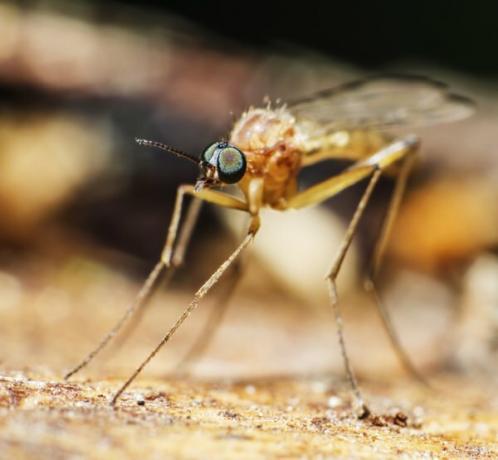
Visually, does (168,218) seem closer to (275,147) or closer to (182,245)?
(182,245)

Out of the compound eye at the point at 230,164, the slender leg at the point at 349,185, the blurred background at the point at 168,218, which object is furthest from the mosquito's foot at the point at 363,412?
the blurred background at the point at 168,218

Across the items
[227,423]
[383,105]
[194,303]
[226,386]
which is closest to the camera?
[227,423]

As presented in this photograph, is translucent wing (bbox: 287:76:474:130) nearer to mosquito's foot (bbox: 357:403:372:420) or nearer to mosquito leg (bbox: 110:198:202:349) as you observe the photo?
mosquito leg (bbox: 110:198:202:349)

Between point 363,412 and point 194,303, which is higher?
point 194,303

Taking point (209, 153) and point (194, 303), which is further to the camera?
point (209, 153)

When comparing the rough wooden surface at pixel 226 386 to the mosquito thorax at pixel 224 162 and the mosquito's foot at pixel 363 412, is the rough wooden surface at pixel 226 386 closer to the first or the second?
the mosquito's foot at pixel 363 412

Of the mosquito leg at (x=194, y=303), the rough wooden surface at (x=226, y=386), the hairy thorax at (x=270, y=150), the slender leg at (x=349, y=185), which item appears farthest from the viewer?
the hairy thorax at (x=270, y=150)

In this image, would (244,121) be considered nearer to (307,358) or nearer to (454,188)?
(307,358)

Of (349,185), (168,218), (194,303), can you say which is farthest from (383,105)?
(168,218)
